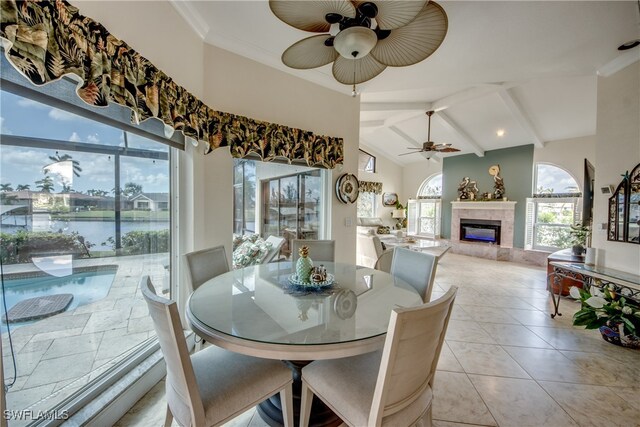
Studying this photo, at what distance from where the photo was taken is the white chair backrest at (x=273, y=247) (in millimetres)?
2980

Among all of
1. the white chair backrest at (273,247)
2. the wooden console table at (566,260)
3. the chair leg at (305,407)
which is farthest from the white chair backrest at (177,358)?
the wooden console table at (566,260)

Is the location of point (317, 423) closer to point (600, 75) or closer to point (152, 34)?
point (152, 34)

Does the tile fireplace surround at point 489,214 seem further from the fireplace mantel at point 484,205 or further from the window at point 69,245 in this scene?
the window at point 69,245

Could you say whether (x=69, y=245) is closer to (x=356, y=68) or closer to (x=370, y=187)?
(x=356, y=68)

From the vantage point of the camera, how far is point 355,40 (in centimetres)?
130

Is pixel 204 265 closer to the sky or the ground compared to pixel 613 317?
closer to the sky

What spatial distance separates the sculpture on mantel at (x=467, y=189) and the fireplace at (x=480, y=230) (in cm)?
68

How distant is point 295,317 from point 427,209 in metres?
8.30

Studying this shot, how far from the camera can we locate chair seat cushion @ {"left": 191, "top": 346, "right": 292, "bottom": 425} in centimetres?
108

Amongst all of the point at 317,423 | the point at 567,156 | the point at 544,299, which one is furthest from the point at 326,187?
the point at 567,156

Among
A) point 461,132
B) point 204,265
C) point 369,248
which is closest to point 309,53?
point 204,265

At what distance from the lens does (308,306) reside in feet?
4.64

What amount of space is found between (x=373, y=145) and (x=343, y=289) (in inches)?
307

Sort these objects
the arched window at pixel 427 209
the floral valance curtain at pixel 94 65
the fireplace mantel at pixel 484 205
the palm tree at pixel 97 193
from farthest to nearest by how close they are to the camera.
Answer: the arched window at pixel 427 209 → the fireplace mantel at pixel 484 205 → the palm tree at pixel 97 193 → the floral valance curtain at pixel 94 65
